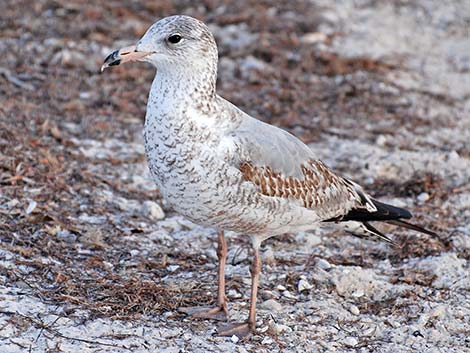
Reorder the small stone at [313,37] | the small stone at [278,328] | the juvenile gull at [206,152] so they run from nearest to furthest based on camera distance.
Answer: the juvenile gull at [206,152] < the small stone at [278,328] < the small stone at [313,37]

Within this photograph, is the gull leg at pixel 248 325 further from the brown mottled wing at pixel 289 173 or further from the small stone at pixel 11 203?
the small stone at pixel 11 203

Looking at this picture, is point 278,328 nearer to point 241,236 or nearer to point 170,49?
A: point 241,236

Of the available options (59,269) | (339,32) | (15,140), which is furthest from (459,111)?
(59,269)

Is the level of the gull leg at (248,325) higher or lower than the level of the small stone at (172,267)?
higher

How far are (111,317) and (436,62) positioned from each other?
7672mm

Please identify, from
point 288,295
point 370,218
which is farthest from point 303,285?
point 370,218

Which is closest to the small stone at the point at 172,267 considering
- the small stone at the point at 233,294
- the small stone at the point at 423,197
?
the small stone at the point at 233,294

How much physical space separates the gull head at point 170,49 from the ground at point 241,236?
1.54m

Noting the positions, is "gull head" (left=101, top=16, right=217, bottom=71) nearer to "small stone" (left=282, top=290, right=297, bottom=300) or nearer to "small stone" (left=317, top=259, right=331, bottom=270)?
"small stone" (left=282, top=290, right=297, bottom=300)

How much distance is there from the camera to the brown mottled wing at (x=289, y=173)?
5.59 m

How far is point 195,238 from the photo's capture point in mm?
7141

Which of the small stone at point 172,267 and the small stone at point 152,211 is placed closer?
the small stone at point 172,267

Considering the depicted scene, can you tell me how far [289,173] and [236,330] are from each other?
3.56 ft

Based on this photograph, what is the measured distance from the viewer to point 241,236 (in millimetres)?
7305
